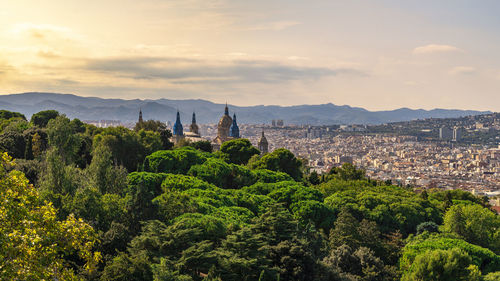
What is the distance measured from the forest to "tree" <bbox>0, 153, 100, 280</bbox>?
0.9 inches

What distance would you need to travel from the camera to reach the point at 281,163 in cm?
4309

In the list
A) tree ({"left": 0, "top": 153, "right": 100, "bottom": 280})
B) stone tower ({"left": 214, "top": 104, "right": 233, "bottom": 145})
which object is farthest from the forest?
stone tower ({"left": 214, "top": 104, "right": 233, "bottom": 145})

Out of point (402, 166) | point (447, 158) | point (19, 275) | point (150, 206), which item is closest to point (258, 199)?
point (150, 206)

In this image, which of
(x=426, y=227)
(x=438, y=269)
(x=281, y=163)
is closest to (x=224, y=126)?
(x=281, y=163)

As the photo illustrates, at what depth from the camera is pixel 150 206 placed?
18250 millimetres

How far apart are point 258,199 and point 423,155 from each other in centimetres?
17865

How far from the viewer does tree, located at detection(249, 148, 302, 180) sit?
4078cm

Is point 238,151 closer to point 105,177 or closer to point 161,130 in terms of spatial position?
point 161,130

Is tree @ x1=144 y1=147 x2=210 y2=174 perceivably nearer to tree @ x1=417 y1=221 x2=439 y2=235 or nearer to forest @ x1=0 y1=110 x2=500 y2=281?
forest @ x1=0 y1=110 x2=500 y2=281

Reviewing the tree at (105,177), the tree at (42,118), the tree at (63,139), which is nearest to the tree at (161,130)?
the tree at (42,118)

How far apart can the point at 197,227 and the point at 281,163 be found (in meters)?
27.1

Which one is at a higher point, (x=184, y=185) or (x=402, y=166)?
(x=184, y=185)

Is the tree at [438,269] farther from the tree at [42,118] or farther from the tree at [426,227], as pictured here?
the tree at [42,118]

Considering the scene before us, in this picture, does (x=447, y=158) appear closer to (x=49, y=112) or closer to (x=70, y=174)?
(x=49, y=112)
